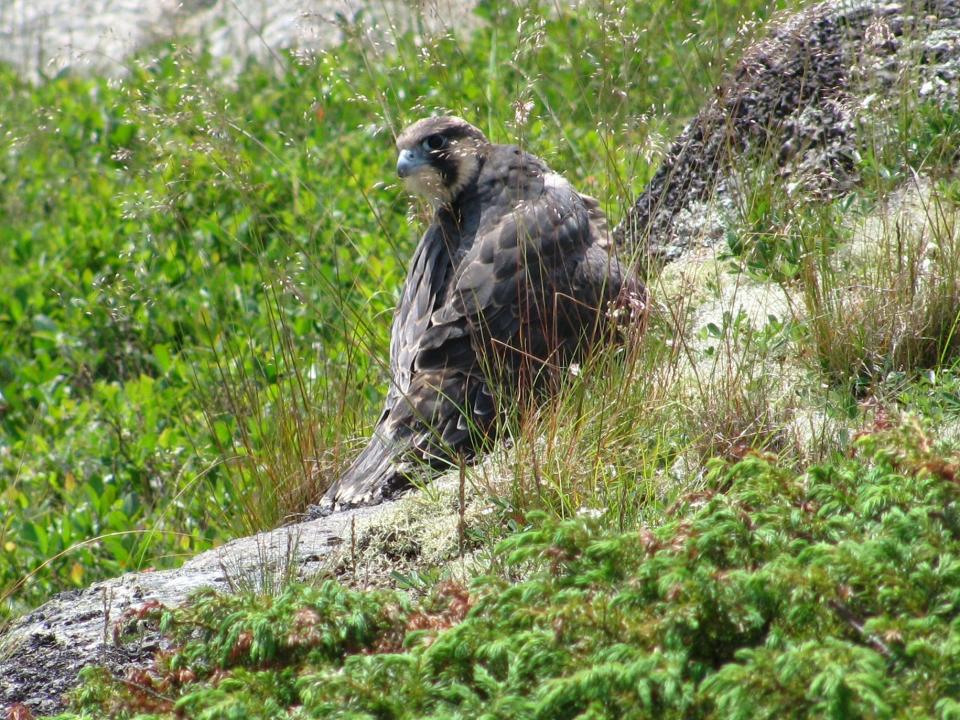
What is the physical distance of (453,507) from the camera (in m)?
4.32

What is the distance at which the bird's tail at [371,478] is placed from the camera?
4652mm

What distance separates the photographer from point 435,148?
5438mm

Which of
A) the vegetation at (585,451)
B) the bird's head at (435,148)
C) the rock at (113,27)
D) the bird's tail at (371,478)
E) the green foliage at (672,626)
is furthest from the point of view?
the rock at (113,27)

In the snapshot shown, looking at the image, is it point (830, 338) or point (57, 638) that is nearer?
point (57, 638)

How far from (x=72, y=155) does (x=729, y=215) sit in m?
6.54

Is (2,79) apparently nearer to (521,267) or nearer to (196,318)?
(196,318)

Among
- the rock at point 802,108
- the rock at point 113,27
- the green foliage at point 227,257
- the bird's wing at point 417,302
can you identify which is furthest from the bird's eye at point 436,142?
the rock at point 113,27

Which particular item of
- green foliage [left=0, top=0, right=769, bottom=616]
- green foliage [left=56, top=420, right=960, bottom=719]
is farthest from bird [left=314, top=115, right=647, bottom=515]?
green foliage [left=56, top=420, right=960, bottom=719]

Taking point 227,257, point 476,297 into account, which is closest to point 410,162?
point 476,297

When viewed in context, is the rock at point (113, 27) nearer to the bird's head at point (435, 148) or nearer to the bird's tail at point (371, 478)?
the bird's head at point (435, 148)

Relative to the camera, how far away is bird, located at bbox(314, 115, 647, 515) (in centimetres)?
470

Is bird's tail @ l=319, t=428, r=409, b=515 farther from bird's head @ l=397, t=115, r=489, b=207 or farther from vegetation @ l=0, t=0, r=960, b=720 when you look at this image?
bird's head @ l=397, t=115, r=489, b=207

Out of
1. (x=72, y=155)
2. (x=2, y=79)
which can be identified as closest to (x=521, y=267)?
(x=72, y=155)

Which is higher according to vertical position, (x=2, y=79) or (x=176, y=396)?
(x=2, y=79)
